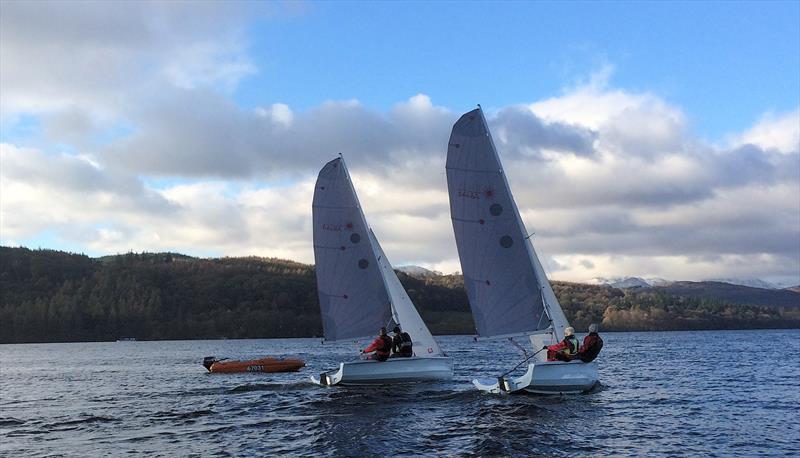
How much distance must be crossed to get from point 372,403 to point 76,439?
12.1 m

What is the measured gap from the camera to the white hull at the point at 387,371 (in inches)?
1458

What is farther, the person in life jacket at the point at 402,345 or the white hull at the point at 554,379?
the person in life jacket at the point at 402,345

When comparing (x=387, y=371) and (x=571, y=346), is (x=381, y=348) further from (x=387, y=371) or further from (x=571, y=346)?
(x=571, y=346)

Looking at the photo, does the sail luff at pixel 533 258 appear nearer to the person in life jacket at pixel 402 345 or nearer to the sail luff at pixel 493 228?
the sail luff at pixel 493 228

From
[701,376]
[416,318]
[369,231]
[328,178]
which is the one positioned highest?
[328,178]

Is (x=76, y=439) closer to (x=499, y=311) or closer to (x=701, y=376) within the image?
(x=499, y=311)

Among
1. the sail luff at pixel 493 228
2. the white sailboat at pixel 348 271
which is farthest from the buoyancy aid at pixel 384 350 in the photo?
the sail luff at pixel 493 228

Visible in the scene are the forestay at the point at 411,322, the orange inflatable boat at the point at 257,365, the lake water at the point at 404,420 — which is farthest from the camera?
the orange inflatable boat at the point at 257,365

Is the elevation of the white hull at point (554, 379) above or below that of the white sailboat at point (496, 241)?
below

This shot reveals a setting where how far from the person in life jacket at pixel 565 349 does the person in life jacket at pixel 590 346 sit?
36 cm

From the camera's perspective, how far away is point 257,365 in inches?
2327

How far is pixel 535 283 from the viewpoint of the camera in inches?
1363

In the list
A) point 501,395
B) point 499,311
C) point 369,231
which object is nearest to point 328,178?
point 369,231

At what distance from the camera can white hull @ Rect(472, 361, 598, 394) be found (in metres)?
31.3
